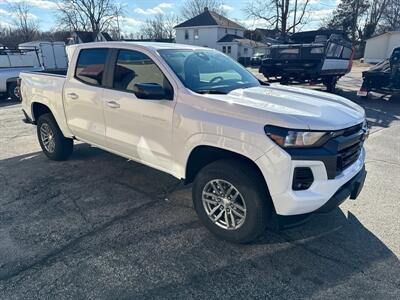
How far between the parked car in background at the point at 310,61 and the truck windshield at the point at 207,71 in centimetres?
734

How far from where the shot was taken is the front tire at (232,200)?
110 inches

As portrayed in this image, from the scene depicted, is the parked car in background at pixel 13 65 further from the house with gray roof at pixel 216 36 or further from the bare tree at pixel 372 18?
the bare tree at pixel 372 18

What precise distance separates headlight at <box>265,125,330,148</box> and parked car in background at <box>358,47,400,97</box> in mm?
10336

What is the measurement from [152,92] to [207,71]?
88 centimetres

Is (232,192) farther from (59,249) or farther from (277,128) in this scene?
(59,249)

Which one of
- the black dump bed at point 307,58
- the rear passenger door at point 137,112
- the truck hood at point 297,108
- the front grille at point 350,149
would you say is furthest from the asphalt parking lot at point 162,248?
the black dump bed at point 307,58

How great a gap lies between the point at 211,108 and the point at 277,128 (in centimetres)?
68

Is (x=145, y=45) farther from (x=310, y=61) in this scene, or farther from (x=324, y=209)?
(x=310, y=61)

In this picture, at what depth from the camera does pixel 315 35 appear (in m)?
12.8

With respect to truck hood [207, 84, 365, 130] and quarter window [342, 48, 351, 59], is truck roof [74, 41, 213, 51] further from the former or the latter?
quarter window [342, 48, 351, 59]

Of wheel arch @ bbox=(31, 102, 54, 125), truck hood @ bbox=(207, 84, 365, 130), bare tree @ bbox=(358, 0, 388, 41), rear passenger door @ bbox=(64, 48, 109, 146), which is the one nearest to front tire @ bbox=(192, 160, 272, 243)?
truck hood @ bbox=(207, 84, 365, 130)

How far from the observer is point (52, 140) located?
5.24 m

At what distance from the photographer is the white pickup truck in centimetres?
259

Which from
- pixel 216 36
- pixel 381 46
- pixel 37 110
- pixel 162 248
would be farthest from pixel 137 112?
pixel 216 36
